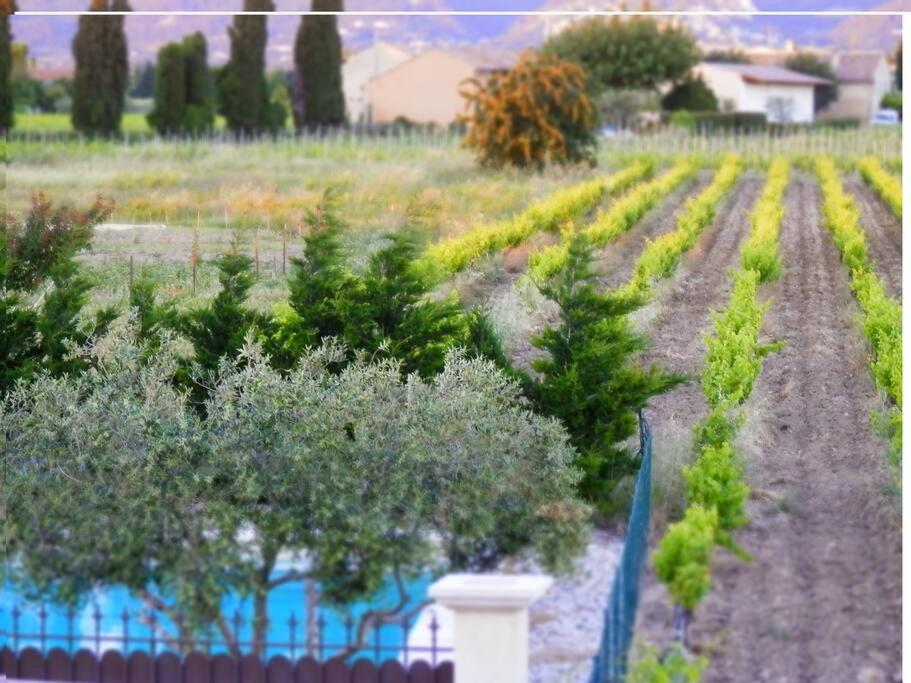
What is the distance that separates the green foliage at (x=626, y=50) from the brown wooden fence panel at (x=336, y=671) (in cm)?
285

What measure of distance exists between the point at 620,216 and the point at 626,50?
0.74m

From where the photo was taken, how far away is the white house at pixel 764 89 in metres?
7.18

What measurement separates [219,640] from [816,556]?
2.52m

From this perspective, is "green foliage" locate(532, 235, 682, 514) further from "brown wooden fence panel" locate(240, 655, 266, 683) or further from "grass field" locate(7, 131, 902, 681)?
"brown wooden fence panel" locate(240, 655, 266, 683)

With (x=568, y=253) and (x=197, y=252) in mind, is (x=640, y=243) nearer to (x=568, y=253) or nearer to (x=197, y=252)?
(x=568, y=253)

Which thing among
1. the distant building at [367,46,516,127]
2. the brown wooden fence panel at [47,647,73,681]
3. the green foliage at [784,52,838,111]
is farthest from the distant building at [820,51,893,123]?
the brown wooden fence panel at [47,647,73,681]

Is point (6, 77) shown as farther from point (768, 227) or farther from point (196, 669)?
point (768, 227)

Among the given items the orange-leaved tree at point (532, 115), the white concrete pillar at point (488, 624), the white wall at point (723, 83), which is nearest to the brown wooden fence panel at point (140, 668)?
the white concrete pillar at point (488, 624)

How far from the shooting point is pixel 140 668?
6.91 metres

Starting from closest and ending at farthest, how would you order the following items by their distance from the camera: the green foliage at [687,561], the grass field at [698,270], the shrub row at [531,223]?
the green foliage at [687,561]
the grass field at [698,270]
the shrub row at [531,223]

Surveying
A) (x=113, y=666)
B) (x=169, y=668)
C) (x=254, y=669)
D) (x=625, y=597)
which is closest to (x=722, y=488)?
(x=625, y=597)

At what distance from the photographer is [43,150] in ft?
25.9

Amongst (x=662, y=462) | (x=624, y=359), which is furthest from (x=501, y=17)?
(x=662, y=462)

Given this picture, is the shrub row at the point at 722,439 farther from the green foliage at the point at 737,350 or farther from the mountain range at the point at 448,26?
the mountain range at the point at 448,26
